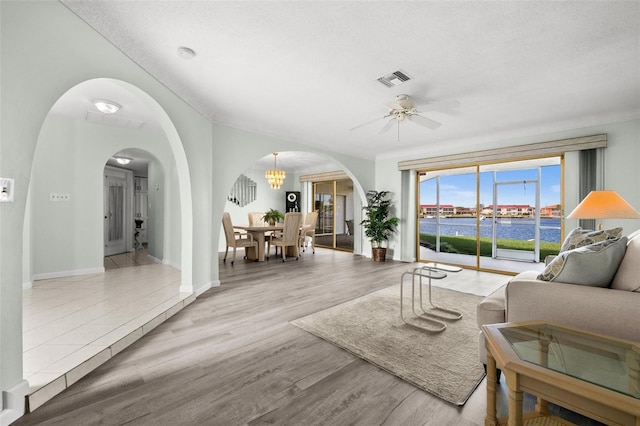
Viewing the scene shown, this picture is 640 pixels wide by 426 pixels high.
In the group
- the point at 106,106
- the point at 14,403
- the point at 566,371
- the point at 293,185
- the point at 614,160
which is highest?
the point at 106,106

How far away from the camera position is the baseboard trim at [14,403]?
1.44m

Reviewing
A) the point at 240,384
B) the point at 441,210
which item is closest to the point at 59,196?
the point at 240,384

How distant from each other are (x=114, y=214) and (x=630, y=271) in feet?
26.3

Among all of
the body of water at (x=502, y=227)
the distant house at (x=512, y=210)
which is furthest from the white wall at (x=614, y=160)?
the distant house at (x=512, y=210)

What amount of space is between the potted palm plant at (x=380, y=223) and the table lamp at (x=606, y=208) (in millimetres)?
3364

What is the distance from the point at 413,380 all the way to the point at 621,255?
4.79ft

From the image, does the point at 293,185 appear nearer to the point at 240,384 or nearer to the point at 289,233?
the point at 289,233

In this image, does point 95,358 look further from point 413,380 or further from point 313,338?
point 413,380

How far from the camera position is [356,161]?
6.50 metres

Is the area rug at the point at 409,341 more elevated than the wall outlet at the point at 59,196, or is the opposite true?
the wall outlet at the point at 59,196

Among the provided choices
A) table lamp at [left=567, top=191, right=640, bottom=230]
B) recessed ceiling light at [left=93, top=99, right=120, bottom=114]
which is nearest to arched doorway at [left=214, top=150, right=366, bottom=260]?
recessed ceiling light at [left=93, top=99, right=120, bottom=114]

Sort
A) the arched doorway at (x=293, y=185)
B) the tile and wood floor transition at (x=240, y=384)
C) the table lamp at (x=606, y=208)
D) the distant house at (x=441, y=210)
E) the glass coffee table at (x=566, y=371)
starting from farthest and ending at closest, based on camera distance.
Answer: the arched doorway at (x=293, y=185) → the distant house at (x=441, y=210) → the table lamp at (x=606, y=208) → the tile and wood floor transition at (x=240, y=384) → the glass coffee table at (x=566, y=371)

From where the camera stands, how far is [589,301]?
153 centimetres

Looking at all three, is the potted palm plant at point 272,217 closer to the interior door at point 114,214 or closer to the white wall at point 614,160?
the interior door at point 114,214
